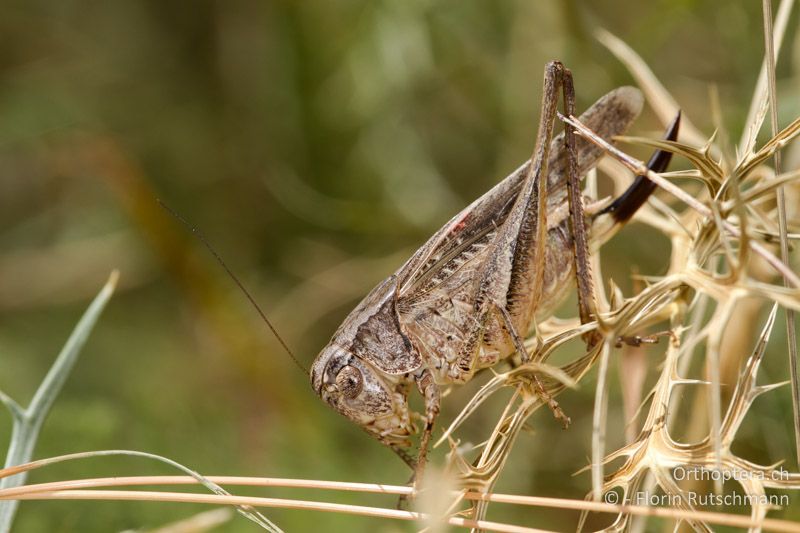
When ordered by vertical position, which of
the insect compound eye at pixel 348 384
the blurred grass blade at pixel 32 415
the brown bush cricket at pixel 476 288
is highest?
the brown bush cricket at pixel 476 288

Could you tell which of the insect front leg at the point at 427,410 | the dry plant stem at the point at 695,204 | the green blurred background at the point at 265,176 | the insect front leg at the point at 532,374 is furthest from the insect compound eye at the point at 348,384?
the dry plant stem at the point at 695,204

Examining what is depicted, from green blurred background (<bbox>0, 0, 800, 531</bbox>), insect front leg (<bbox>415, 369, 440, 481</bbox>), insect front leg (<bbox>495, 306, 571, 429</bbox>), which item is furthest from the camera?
green blurred background (<bbox>0, 0, 800, 531</bbox>)

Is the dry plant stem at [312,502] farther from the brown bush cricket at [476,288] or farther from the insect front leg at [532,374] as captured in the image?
the brown bush cricket at [476,288]

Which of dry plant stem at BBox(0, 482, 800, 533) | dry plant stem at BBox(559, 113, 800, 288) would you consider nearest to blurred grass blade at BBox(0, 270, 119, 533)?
dry plant stem at BBox(0, 482, 800, 533)

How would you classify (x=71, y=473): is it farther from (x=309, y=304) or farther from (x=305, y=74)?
(x=305, y=74)

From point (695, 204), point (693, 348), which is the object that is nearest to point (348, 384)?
point (693, 348)

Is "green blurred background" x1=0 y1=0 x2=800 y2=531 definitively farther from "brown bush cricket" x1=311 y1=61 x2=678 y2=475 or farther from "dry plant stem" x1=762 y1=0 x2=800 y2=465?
"dry plant stem" x1=762 y1=0 x2=800 y2=465

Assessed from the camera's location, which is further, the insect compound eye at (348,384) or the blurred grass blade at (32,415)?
the insect compound eye at (348,384)
